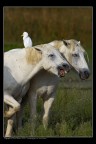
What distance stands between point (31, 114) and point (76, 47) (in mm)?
1116

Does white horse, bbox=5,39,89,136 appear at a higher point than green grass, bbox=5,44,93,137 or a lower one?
higher

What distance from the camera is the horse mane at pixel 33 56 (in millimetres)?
7845

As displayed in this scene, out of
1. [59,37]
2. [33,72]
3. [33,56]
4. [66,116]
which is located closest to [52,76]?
[33,72]

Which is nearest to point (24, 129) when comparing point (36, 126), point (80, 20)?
point (36, 126)

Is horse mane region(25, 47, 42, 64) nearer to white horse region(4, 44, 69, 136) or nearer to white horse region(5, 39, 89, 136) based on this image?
white horse region(4, 44, 69, 136)

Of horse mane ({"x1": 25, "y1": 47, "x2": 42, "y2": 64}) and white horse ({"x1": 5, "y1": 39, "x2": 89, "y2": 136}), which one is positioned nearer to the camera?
horse mane ({"x1": 25, "y1": 47, "x2": 42, "y2": 64})

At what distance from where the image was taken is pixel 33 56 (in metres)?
7.86

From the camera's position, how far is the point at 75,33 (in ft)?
39.2

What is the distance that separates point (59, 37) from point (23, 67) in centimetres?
362

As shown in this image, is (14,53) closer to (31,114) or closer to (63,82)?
(31,114)

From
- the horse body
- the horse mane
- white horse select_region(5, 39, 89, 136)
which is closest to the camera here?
the horse body

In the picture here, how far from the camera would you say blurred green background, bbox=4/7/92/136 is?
8.09m

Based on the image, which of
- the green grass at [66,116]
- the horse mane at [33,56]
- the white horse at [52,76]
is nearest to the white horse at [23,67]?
the horse mane at [33,56]

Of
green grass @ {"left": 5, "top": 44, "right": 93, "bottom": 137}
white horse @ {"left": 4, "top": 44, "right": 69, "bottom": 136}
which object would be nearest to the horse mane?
white horse @ {"left": 4, "top": 44, "right": 69, "bottom": 136}
